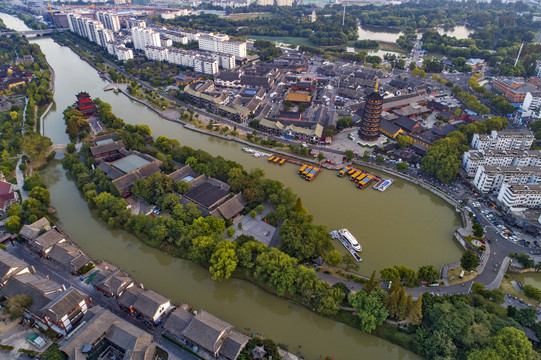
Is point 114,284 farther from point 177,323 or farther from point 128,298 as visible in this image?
point 177,323

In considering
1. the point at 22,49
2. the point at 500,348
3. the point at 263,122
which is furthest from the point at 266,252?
the point at 22,49

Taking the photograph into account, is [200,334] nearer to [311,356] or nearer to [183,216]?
[311,356]

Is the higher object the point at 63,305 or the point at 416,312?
the point at 63,305

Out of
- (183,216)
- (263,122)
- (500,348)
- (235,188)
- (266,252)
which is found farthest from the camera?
(263,122)

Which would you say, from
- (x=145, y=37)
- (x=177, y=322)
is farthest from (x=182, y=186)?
(x=145, y=37)

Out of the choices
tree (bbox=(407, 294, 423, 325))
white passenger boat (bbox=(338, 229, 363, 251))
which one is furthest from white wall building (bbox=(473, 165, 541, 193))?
tree (bbox=(407, 294, 423, 325))

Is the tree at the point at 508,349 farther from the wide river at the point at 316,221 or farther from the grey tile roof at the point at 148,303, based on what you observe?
the grey tile roof at the point at 148,303

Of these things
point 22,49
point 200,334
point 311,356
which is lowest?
point 311,356
